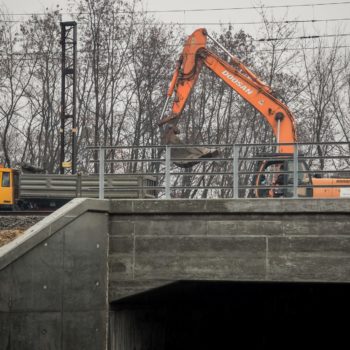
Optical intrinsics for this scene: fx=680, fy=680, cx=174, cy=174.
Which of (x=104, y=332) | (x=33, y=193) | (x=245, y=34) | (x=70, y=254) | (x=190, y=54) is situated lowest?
(x=104, y=332)

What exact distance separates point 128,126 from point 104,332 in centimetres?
2431

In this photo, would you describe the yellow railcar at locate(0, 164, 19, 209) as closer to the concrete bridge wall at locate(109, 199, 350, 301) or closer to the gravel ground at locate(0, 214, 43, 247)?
the gravel ground at locate(0, 214, 43, 247)

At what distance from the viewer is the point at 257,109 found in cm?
1878

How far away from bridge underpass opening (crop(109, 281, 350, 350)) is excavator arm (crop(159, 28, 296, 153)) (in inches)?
152

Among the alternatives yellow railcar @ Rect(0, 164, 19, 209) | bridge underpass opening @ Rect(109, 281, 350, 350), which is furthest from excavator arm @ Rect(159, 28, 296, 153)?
yellow railcar @ Rect(0, 164, 19, 209)

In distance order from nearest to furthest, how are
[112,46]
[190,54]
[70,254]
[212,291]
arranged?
[70,254]
[212,291]
[190,54]
[112,46]

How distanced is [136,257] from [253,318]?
6113mm

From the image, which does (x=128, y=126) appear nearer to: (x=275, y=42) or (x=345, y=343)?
(x=275, y=42)

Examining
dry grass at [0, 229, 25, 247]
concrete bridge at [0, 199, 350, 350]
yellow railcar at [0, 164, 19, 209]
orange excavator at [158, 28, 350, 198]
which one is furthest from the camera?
yellow railcar at [0, 164, 19, 209]

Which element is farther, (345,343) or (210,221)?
(345,343)

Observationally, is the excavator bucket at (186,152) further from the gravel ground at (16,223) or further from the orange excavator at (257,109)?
the gravel ground at (16,223)

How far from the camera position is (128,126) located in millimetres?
35531

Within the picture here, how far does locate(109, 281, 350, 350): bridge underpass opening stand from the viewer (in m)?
15.8

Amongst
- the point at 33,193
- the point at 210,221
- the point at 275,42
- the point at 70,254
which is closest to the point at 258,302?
the point at 210,221
